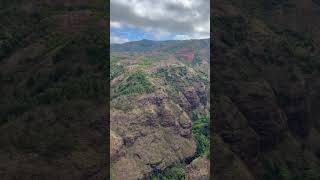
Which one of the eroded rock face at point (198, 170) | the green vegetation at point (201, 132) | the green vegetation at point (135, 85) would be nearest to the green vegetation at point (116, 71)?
the green vegetation at point (135, 85)

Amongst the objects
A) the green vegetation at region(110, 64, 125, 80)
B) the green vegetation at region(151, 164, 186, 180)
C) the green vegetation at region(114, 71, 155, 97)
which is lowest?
the green vegetation at region(151, 164, 186, 180)

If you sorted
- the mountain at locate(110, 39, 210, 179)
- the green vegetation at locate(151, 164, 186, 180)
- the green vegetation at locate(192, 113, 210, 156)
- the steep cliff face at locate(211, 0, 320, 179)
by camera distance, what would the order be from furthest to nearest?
the green vegetation at locate(192, 113, 210, 156) → the green vegetation at locate(151, 164, 186, 180) → the mountain at locate(110, 39, 210, 179) → the steep cliff face at locate(211, 0, 320, 179)

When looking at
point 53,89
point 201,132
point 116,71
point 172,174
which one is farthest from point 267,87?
point 116,71

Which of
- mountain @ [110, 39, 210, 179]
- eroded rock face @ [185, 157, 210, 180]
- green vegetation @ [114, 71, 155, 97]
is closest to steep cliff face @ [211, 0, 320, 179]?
mountain @ [110, 39, 210, 179]

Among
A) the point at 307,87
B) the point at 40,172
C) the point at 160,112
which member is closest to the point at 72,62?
the point at 40,172

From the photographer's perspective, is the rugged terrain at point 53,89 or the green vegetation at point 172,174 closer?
the rugged terrain at point 53,89

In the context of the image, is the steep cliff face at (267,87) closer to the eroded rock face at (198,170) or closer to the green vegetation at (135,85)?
the eroded rock face at (198,170)

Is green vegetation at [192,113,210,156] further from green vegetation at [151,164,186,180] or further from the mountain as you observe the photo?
green vegetation at [151,164,186,180]

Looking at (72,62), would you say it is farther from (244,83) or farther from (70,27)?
(244,83)
